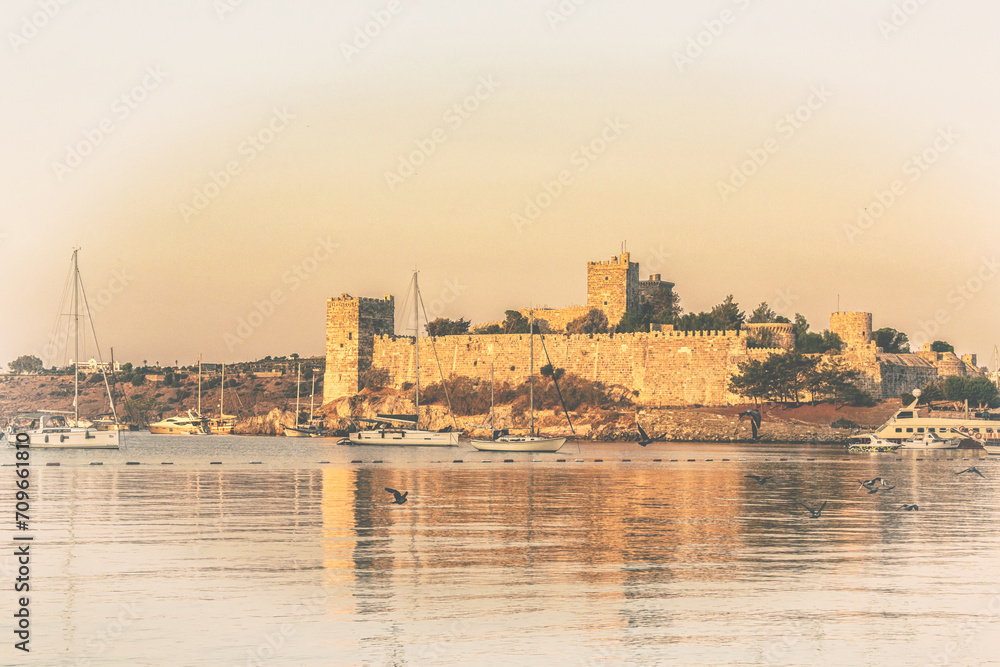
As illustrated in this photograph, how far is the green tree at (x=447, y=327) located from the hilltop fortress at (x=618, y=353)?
2.80 meters

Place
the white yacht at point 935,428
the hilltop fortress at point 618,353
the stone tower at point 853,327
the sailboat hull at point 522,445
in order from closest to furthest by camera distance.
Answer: the sailboat hull at point 522,445 → the white yacht at point 935,428 → the hilltop fortress at point 618,353 → the stone tower at point 853,327

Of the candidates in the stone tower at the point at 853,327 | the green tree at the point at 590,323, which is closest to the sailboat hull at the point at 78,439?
the green tree at the point at 590,323

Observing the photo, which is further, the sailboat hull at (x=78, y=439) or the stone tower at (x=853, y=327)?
the stone tower at (x=853, y=327)

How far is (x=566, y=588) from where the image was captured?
13352 mm

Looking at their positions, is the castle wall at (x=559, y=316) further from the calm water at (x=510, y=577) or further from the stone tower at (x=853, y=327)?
the calm water at (x=510, y=577)

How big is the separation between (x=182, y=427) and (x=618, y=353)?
31.1m

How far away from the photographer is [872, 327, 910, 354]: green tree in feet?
233

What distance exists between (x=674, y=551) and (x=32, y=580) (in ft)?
24.5

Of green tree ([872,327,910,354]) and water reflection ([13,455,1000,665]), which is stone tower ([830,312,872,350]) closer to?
green tree ([872,327,910,354])

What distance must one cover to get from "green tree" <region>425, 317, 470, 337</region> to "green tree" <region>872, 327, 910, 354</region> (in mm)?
23346

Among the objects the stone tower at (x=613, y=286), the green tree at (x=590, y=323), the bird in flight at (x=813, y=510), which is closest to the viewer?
the bird in flight at (x=813, y=510)

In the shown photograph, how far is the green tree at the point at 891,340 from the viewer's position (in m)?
70.9

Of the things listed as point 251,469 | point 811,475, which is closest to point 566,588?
point 811,475

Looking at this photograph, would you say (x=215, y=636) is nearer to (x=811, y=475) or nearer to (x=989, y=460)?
(x=811, y=475)
